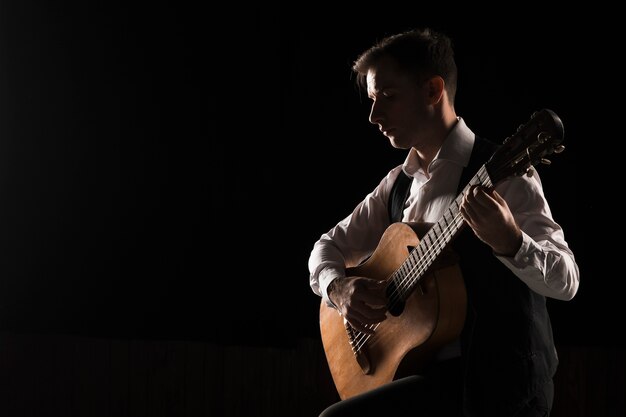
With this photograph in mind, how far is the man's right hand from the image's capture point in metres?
1.77

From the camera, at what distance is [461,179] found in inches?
66.5

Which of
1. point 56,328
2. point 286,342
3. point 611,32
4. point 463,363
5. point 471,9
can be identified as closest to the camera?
point 463,363

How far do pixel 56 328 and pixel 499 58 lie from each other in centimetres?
210

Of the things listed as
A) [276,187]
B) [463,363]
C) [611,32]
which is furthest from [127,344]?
[611,32]

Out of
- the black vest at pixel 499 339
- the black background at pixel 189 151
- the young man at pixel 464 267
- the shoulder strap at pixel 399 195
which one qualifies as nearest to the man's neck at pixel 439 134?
the young man at pixel 464 267

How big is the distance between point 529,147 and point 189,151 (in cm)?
185

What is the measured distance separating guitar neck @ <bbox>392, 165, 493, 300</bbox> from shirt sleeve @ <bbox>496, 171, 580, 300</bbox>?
126 millimetres

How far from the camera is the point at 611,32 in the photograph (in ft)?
8.07

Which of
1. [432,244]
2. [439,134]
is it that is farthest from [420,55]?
[432,244]

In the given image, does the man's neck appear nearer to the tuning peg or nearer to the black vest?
the black vest

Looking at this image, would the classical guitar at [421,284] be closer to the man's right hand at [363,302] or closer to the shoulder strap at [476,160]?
the man's right hand at [363,302]

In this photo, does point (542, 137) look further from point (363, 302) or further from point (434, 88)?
point (363, 302)

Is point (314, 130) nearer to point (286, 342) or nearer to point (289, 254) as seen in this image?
point (289, 254)

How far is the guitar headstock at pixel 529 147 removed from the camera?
52.3 inches
